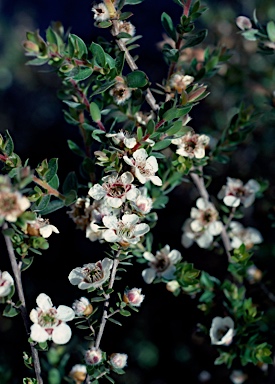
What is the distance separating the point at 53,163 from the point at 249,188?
1.46ft

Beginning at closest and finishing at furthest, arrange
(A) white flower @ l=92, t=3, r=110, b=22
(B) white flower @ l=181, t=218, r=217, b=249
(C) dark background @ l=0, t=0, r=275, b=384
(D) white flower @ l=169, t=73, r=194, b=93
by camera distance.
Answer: (A) white flower @ l=92, t=3, r=110, b=22 < (D) white flower @ l=169, t=73, r=194, b=93 < (B) white flower @ l=181, t=218, r=217, b=249 < (C) dark background @ l=0, t=0, r=275, b=384

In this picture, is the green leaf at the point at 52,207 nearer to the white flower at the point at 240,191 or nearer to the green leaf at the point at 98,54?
the green leaf at the point at 98,54

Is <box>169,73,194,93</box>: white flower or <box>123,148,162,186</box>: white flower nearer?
<box>123,148,162,186</box>: white flower

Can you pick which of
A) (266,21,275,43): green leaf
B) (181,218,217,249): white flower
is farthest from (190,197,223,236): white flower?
(266,21,275,43): green leaf

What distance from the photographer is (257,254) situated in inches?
61.9

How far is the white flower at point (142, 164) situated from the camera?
2.81 ft

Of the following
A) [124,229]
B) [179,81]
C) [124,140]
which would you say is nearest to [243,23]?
[179,81]

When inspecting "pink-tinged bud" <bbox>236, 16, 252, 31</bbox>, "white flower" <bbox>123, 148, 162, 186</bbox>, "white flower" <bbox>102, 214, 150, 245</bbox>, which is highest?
"pink-tinged bud" <bbox>236, 16, 252, 31</bbox>

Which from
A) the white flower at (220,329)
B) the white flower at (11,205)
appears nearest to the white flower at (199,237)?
the white flower at (220,329)

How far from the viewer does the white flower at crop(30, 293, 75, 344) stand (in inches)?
32.7

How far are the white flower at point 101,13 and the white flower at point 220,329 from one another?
1.98 feet

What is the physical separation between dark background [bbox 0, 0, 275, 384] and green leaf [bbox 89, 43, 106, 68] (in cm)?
18

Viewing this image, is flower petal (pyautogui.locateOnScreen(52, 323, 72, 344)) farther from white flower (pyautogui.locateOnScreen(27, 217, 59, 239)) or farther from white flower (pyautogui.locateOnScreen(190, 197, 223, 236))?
white flower (pyautogui.locateOnScreen(190, 197, 223, 236))

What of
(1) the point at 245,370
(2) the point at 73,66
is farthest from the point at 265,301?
(2) the point at 73,66
